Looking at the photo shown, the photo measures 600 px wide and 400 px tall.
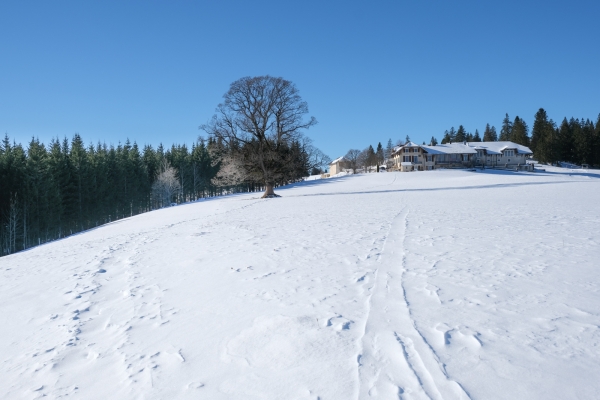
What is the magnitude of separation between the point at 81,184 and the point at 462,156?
73139 millimetres

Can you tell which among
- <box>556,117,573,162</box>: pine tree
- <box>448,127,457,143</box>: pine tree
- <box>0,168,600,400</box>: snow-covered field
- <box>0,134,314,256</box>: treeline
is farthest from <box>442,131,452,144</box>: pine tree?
<box>0,168,600,400</box>: snow-covered field

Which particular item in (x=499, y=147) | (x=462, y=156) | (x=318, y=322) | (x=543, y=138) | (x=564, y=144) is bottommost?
(x=318, y=322)

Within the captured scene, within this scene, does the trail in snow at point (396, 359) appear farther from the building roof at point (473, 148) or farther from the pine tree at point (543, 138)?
the pine tree at point (543, 138)

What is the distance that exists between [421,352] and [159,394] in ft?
9.88

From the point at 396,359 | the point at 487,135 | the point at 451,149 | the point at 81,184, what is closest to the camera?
the point at 396,359

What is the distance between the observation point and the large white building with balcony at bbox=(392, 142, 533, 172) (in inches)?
3113

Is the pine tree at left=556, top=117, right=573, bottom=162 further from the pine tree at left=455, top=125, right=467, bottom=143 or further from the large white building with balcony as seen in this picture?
the pine tree at left=455, top=125, right=467, bottom=143

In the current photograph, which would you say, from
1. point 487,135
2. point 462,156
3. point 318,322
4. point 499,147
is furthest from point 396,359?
point 487,135

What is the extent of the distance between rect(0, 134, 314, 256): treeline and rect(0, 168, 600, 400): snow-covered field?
2385cm

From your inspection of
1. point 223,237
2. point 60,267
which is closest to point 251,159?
point 223,237

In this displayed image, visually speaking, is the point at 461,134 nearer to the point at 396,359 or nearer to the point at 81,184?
the point at 81,184

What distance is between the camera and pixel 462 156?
80188 mm

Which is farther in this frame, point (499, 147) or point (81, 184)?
point (499, 147)

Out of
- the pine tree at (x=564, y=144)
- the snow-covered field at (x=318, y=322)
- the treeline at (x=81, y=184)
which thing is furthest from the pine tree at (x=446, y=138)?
the snow-covered field at (x=318, y=322)
